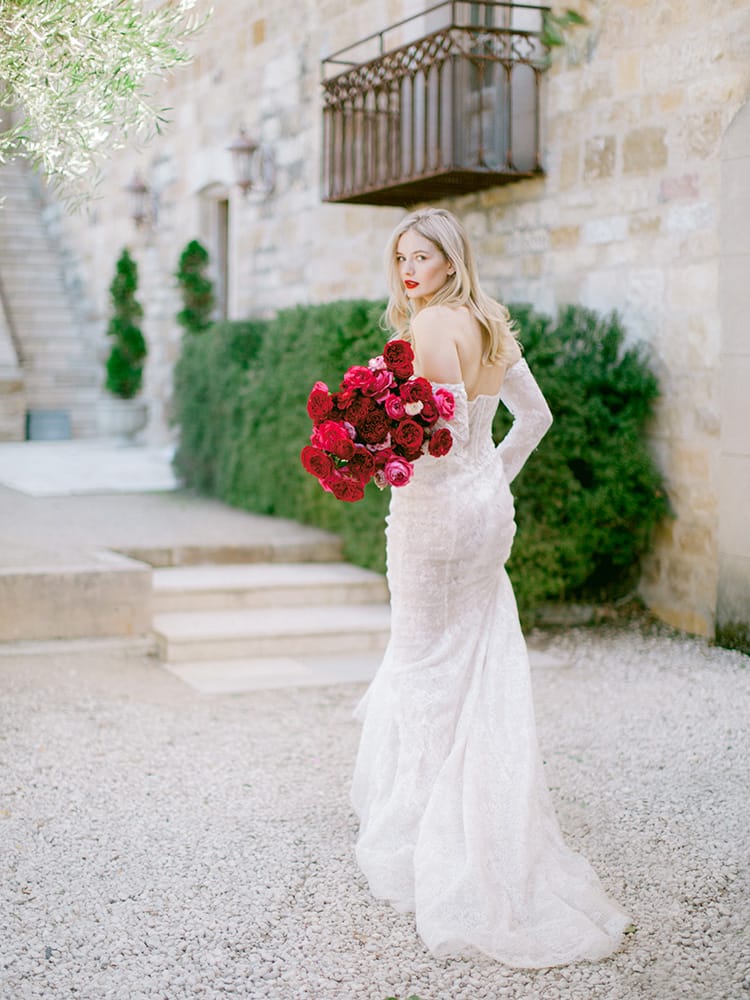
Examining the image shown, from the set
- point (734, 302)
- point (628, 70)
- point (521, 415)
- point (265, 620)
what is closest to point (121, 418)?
point (265, 620)

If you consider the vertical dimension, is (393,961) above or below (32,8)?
below

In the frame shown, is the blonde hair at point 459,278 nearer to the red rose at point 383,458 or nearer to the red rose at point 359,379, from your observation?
the red rose at point 359,379

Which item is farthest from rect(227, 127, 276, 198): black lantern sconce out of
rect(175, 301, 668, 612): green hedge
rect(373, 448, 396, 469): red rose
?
rect(373, 448, 396, 469): red rose

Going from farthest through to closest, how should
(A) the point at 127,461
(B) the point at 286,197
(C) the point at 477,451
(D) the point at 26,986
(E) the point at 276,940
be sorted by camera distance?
(A) the point at 127,461, (B) the point at 286,197, (C) the point at 477,451, (E) the point at 276,940, (D) the point at 26,986

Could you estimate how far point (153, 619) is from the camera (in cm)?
648

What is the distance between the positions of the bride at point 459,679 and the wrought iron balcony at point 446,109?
3.99 m

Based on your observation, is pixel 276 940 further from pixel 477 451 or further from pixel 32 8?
pixel 32 8

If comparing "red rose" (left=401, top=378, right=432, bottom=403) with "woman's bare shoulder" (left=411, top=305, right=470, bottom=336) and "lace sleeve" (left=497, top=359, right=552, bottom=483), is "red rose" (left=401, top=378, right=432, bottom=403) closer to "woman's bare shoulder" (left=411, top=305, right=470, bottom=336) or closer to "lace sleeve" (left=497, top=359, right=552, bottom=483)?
"woman's bare shoulder" (left=411, top=305, right=470, bottom=336)

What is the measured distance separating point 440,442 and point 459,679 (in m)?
0.68

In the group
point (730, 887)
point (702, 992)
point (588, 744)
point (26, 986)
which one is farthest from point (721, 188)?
point (26, 986)

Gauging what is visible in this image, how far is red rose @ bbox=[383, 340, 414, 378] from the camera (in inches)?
118

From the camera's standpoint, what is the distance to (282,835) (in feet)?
12.6

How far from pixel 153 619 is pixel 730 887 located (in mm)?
3780

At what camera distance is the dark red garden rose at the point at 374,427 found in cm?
299
